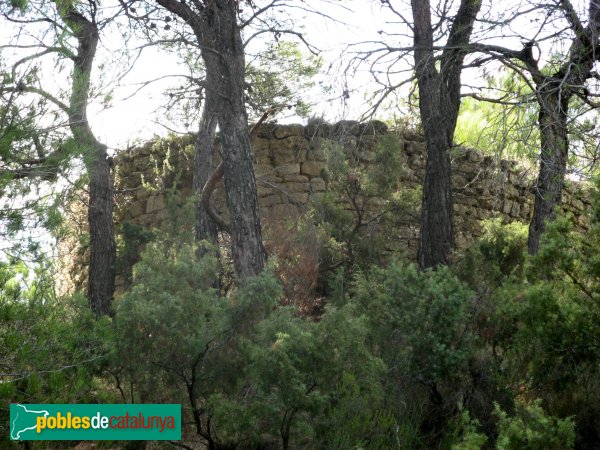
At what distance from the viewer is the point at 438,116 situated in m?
9.55

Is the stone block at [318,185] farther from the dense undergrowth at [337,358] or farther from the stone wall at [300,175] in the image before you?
the dense undergrowth at [337,358]

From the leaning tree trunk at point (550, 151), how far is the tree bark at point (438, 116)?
39.3 inches

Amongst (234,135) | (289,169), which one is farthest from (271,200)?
(234,135)

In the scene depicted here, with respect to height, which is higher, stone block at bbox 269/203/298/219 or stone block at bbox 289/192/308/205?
stone block at bbox 289/192/308/205

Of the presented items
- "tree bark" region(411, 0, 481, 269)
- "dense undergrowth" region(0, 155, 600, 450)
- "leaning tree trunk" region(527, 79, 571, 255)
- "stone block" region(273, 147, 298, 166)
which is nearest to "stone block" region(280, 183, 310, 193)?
"stone block" region(273, 147, 298, 166)

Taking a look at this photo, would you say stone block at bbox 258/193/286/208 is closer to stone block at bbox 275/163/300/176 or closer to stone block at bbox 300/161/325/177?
stone block at bbox 275/163/300/176

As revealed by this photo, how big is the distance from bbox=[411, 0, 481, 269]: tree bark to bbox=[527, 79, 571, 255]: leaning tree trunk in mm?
999

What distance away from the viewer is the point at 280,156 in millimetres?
11992

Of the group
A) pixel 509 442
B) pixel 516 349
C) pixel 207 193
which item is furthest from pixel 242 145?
pixel 509 442

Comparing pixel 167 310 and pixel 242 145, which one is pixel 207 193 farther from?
pixel 167 310

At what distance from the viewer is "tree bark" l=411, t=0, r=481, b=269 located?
9234mm

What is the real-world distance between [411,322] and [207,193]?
4494mm

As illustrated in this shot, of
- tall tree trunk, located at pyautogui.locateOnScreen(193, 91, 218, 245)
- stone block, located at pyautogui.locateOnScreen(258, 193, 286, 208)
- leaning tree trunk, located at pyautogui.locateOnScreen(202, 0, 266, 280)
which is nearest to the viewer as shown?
leaning tree trunk, located at pyautogui.locateOnScreen(202, 0, 266, 280)

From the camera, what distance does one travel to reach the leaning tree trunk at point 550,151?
7953mm
